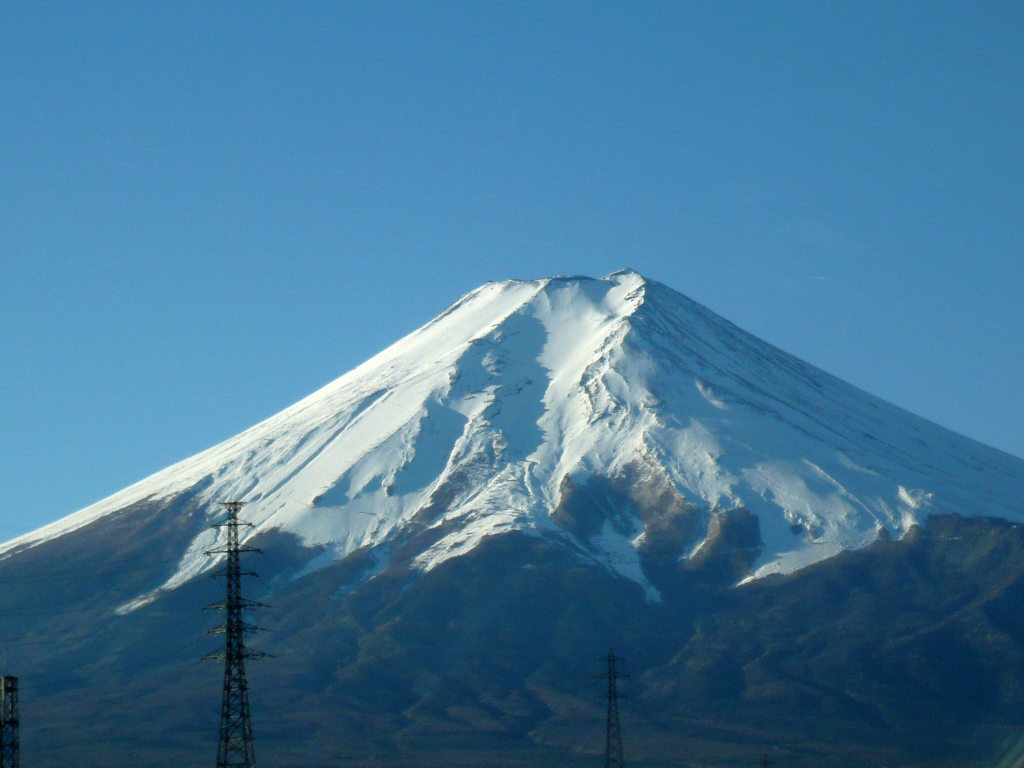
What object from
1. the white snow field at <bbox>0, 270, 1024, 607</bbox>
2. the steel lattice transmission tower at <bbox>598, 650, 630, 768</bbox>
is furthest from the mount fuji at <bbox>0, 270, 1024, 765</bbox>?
the steel lattice transmission tower at <bbox>598, 650, 630, 768</bbox>

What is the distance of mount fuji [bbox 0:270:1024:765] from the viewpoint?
129375mm

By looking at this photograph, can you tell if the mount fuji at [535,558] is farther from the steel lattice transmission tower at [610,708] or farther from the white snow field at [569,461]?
the steel lattice transmission tower at [610,708]

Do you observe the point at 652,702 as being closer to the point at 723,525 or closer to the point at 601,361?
the point at 723,525

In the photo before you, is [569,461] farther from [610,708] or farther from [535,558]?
[610,708]

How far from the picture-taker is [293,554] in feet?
521

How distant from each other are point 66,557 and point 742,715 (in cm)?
8197

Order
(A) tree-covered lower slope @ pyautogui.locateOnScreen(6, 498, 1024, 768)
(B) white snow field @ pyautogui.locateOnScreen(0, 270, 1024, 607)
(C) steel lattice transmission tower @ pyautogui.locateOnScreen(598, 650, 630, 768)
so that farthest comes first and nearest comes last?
(B) white snow field @ pyautogui.locateOnScreen(0, 270, 1024, 607)
(A) tree-covered lower slope @ pyautogui.locateOnScreen(6, 498, 1024, 768)
(C) steel lattice transmission tower @ pyautogui.locateOnScreen(598, 650, 630, 768)

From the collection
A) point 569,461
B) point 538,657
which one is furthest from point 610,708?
point 569,461

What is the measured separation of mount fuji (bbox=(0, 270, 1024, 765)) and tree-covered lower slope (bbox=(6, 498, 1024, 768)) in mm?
392

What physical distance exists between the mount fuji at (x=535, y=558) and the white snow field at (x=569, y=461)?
38cm

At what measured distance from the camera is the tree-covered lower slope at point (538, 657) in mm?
119188

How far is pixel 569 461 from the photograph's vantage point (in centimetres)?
17075

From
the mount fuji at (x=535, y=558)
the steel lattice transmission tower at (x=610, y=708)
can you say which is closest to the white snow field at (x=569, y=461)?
the mount fuji at (x=535, y=558)

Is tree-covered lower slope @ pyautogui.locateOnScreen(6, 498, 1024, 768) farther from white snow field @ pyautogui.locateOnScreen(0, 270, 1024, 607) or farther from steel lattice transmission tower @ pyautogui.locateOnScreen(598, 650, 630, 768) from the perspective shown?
steel lattice transmission tower @ pyautogui.locateOnScreen(598, 650, 630, 768)
